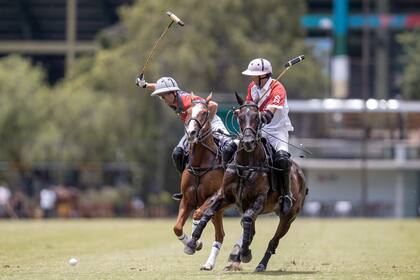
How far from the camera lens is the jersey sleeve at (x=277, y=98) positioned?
1712cm

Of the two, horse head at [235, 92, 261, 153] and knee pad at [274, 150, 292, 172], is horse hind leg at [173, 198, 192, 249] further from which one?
horse head at [235, 92, 261, 153]

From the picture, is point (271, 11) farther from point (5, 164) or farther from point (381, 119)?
point (5, 164)

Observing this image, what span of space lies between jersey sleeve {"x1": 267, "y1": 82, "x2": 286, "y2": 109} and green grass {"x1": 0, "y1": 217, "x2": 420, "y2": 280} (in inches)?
97.0

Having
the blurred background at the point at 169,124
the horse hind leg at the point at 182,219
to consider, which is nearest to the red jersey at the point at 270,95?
the horse hind leg at the point at 182,219

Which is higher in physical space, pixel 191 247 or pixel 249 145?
pixel 249 145

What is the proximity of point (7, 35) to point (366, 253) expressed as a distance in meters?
67.2

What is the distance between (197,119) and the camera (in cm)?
1750

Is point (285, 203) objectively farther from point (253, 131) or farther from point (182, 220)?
point (253, 131)

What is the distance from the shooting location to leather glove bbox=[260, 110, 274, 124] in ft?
54.9

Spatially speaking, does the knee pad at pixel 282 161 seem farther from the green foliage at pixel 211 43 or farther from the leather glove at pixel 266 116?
the green foliage at pixel 211 43

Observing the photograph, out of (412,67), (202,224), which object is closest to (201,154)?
(202,224)

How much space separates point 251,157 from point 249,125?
2.05 feet

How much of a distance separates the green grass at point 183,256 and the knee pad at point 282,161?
157 centimetres

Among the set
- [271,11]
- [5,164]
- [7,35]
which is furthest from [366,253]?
[7,35]
